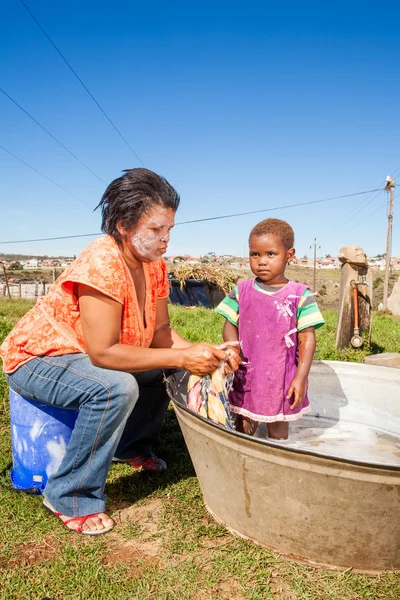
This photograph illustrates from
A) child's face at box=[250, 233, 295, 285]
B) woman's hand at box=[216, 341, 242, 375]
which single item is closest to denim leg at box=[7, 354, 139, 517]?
woman's hand at box=[216, 341, 242, 375]

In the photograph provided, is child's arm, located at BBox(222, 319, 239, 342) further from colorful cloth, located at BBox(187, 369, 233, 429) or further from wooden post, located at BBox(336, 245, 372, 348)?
wooden post, located at BBox(336, 245, 372, 348)

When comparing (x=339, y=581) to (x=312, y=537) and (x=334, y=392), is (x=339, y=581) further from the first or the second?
(x=334, y=392)

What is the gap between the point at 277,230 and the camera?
251 cm

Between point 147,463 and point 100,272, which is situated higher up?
point 100,272

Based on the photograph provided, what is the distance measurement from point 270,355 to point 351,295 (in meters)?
3.83

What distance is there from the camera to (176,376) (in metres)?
2.59

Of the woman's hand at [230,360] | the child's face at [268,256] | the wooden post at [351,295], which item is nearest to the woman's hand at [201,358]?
the woman's hand at [230,360]

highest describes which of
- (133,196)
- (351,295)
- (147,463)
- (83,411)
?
(133,196)

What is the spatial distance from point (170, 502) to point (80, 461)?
0.58 metres

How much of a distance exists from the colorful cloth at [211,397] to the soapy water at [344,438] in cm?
73

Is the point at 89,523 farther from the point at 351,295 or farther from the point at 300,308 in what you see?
the point at 351,295

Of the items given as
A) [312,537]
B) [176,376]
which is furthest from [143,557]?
[176,376]

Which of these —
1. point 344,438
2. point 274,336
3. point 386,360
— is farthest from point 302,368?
point 386,360

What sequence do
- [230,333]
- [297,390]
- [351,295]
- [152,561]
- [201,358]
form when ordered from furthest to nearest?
1. [351,295]
2. [230,333]
3. [297,390]
4. [201,358]
5. [152,561]
